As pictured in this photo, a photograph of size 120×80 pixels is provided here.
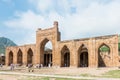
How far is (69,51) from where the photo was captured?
45000 mm

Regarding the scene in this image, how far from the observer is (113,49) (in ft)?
119

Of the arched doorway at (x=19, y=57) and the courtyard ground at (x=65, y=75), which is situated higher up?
the arched doorway at (x=19, y=57)

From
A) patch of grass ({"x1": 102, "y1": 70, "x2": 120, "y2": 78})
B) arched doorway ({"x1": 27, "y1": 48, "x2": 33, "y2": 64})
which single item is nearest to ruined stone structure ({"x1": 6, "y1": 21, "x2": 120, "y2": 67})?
arched doorway ({"x1": 27, "y1": 48, "x2": 33, "y2": 64})

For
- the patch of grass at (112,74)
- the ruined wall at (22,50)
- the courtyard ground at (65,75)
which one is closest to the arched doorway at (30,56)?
the ruined wall at (22,50)

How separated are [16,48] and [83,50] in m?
16.8

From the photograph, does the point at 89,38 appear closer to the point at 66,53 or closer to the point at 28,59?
the point at 66,53

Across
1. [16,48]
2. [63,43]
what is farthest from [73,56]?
[16,48]

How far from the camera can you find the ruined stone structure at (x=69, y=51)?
123 ft

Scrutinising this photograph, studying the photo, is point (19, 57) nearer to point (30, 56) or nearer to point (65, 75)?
point (30, 56)

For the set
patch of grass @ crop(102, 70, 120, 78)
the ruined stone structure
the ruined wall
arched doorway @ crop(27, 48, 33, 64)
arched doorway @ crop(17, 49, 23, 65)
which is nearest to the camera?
patch of grass @ crop(102, 70, 120, 78)

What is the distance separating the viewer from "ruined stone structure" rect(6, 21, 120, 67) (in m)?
37.4

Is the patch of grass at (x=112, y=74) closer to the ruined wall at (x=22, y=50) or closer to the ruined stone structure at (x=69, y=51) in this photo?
the ruined stone structure at (x=69, y=51)

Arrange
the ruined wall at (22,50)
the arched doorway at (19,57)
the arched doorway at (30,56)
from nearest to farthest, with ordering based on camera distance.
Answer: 1. the ruined wall at (22,50)
2. the arched doorway at (30,56)
3. the arched doorway at (19,57)

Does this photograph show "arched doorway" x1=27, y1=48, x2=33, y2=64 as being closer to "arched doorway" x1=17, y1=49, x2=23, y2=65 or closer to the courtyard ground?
"arched doorway" x1=17, y1=49, x2=23, y2=65
